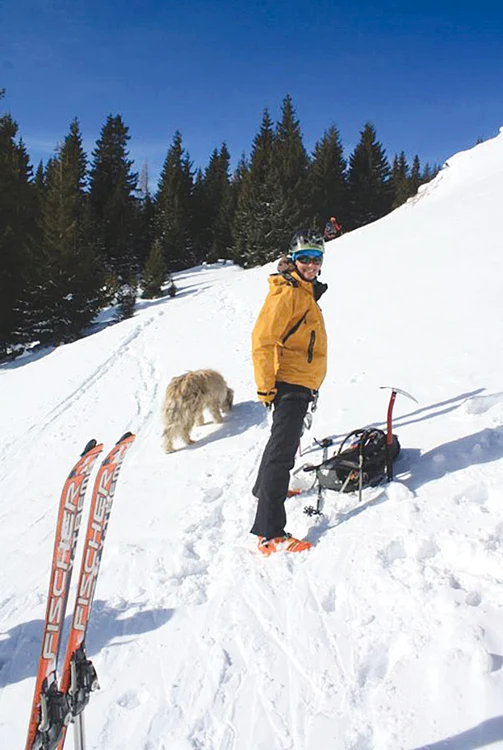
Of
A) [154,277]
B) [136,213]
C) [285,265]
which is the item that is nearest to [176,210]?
[136,213]

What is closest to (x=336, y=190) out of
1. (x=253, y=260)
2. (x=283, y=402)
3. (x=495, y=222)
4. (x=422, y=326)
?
(x=253, y=260)

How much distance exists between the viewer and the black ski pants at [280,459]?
3457 millimetres

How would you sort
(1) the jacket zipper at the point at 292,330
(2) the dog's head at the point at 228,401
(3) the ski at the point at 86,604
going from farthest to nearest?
(2) the dog's head at the point at 228,401 < (1) the jacket zipper at the point at 292,330 < (3) the ski at the point at 86,604

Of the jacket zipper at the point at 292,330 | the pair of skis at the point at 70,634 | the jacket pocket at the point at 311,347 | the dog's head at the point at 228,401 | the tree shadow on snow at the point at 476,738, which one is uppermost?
the jacket zipper at the point at 292,330

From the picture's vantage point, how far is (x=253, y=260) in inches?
1174

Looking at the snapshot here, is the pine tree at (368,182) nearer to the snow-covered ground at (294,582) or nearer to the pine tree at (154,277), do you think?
the pine tree at (154,277)

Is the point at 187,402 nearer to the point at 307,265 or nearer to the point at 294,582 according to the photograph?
the point at 307,265

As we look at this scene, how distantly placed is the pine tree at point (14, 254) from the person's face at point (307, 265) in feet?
64.2

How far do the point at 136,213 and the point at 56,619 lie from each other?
37.3 meters

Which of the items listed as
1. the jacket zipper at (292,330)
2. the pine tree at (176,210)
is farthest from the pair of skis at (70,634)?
the pine tree at (176,210)

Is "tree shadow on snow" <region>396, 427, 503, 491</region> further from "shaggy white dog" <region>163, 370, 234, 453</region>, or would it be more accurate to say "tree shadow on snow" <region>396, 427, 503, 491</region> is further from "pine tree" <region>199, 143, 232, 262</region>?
"pine tree" <region>199, 143, 232, 262</region>

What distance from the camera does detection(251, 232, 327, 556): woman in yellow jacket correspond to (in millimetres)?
3418

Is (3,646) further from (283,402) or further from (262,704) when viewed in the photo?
(283,402)

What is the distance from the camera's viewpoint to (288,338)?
3.53 m
